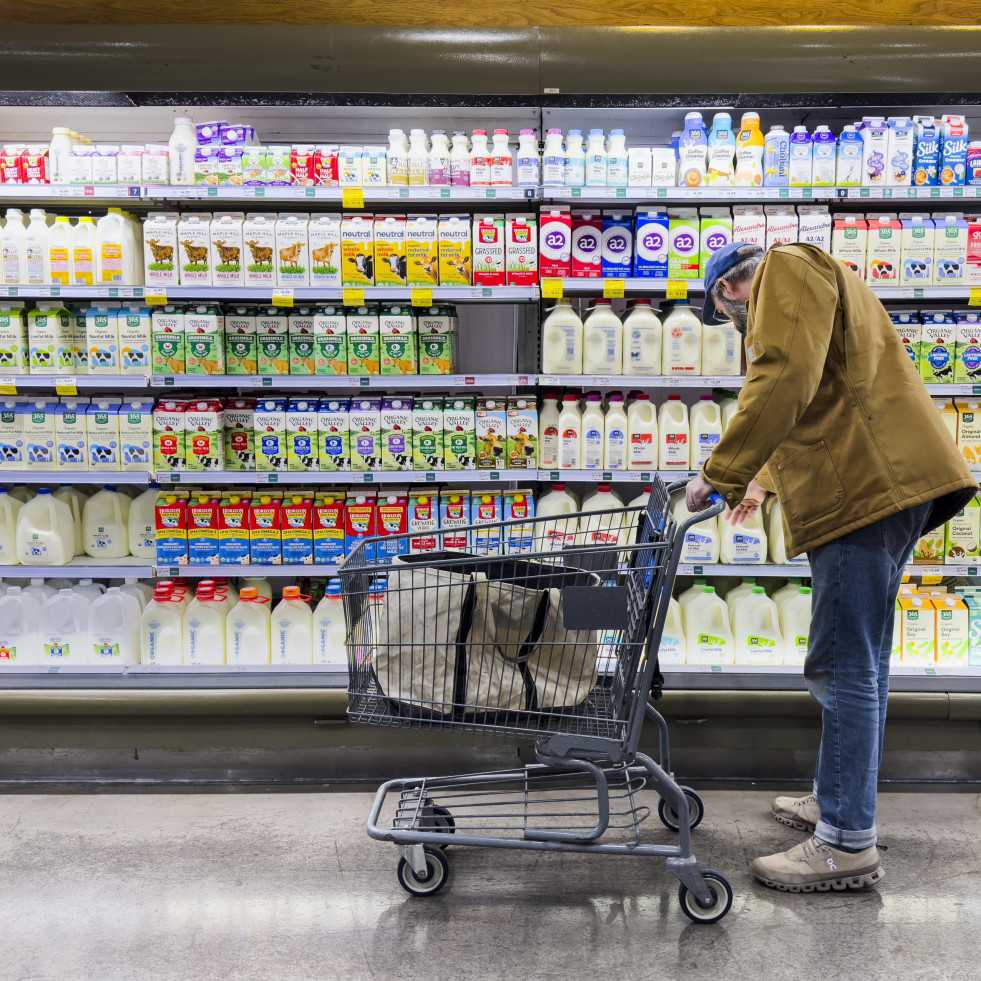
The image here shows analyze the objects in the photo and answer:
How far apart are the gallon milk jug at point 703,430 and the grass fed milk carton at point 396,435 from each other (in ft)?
3.30

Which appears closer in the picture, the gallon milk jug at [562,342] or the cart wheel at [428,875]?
the cart wheel at [428,875]

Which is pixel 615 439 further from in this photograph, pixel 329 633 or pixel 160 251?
pixel 160 251

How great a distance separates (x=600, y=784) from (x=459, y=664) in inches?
18.0

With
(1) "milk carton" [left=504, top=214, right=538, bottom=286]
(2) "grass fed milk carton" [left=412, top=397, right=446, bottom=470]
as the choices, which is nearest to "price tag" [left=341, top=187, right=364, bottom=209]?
(1) "milk carton" [left=504, top=214, right=538, bottom=286]

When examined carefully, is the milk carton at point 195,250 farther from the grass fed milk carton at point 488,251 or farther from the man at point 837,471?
the man at point 837,471

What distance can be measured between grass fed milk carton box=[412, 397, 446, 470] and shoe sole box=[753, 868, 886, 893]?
5.60ft

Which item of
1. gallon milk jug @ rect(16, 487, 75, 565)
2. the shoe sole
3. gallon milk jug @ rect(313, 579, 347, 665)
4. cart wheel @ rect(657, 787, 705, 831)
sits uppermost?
gallon milk jug @ rect(16, 487, 75, 565)

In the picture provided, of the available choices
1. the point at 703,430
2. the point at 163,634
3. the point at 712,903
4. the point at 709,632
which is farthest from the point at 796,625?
the point at 163,634

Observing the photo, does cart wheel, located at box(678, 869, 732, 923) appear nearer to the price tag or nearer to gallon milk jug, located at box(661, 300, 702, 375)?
gallon milk jug, located at box(661, 300, 702, 375)

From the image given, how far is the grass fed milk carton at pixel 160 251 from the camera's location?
10.5 feet

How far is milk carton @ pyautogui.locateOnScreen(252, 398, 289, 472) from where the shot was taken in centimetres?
328

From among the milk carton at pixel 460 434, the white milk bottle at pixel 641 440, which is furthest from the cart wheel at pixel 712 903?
the milk carton at pixel 460 434

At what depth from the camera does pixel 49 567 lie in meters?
3.35

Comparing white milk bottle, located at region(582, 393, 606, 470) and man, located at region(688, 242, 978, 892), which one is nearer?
man, located at region(688, 242, 978, 892)
